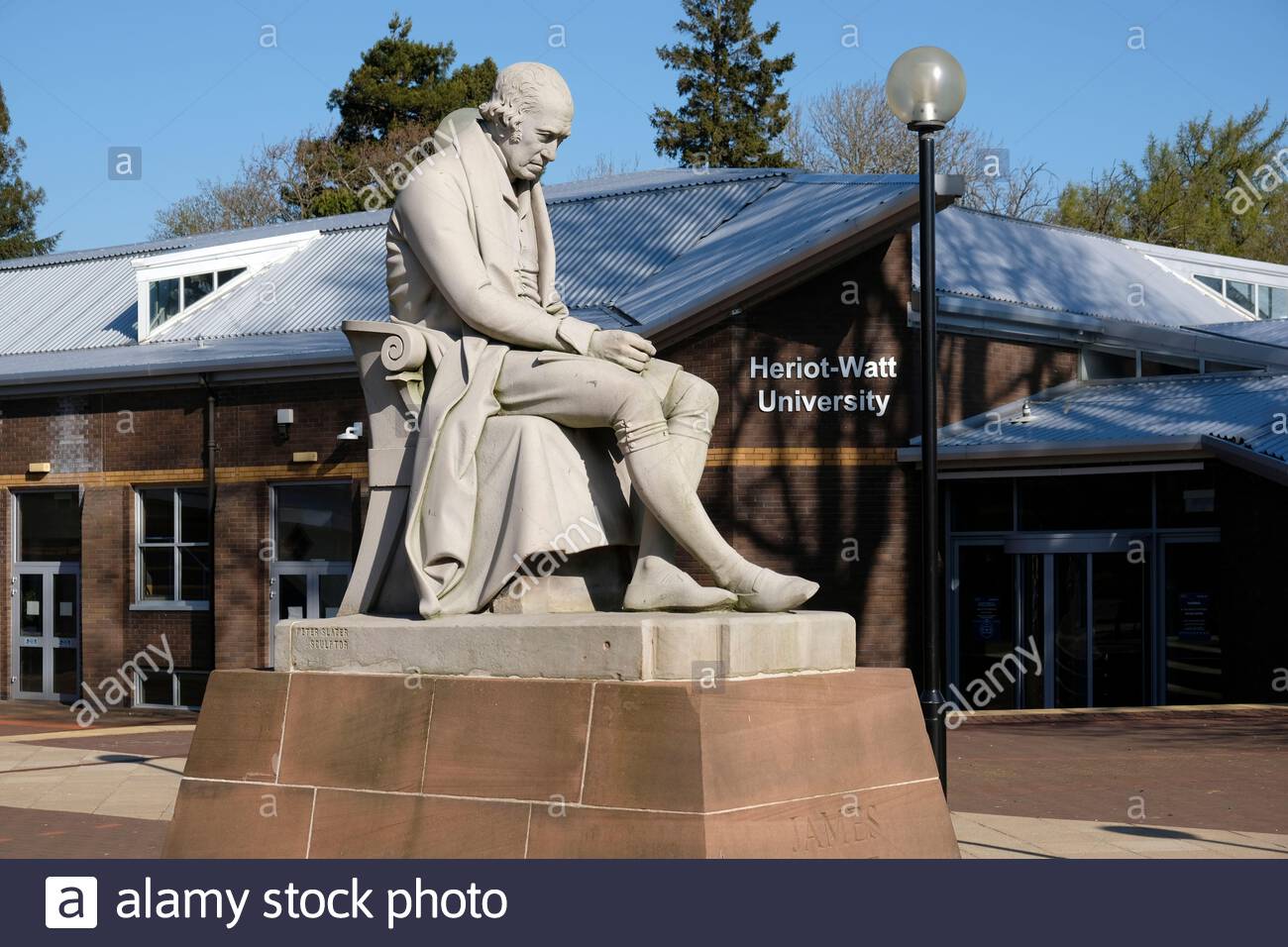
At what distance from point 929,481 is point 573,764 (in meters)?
4.02

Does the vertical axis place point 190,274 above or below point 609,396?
above

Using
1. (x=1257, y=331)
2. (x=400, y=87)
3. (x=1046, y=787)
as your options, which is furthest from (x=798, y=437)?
(x=400, y=87)

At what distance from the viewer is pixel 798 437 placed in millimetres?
22641

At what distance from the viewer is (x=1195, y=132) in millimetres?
46875

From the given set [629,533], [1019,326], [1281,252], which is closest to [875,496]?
[1019,326]

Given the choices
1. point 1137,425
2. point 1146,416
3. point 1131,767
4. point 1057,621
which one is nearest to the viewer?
point 1131,767

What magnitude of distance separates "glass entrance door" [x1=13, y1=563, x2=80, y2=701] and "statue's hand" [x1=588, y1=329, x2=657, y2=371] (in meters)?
21.3

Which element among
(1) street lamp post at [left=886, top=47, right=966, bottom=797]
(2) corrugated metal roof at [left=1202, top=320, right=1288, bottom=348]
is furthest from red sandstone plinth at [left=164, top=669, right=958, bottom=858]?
(2) corrugated metal roof at [left=1202, top=320, right=1288, bottom=348]

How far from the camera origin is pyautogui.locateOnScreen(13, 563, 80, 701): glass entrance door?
2694 cm

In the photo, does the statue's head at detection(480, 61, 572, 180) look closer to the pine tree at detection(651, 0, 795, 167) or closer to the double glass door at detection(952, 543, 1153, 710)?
the double glass door at detection(952, 543, 1153, 710)

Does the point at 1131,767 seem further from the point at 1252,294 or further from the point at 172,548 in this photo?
the point at 1252,294

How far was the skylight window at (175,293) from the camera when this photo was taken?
2794 centimetres

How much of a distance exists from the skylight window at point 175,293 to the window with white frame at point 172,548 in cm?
338

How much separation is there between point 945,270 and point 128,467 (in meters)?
13.1
